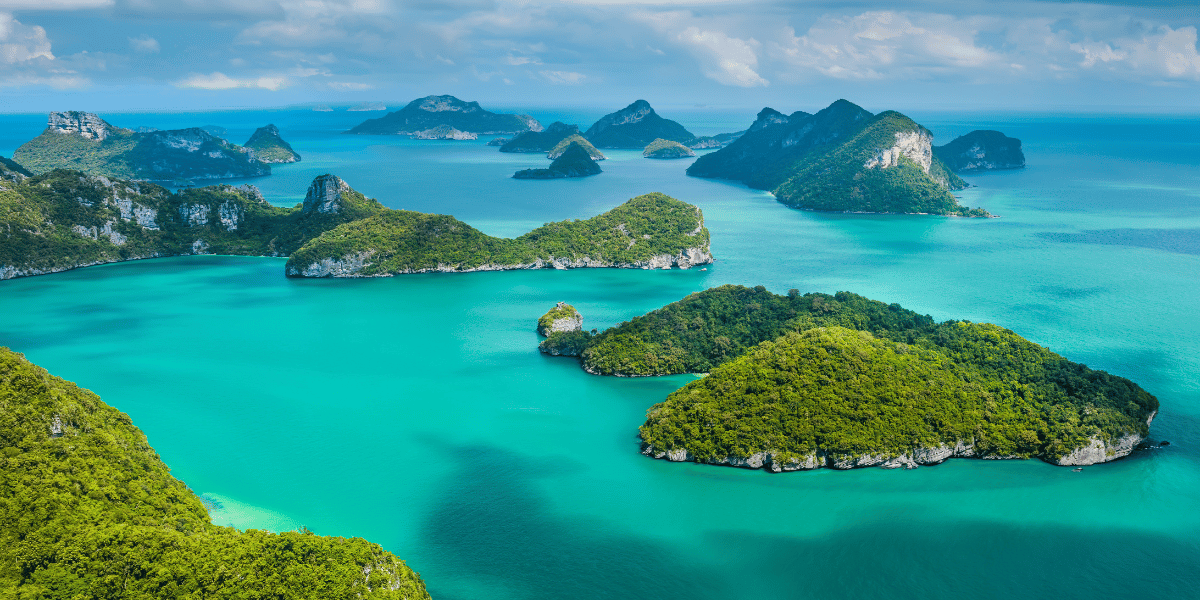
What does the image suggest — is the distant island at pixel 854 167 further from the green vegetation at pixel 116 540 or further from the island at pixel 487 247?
the green vegetation at pixel 116 540

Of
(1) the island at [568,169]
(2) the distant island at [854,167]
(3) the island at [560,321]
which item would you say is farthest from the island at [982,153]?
(3) the island at [560,321]

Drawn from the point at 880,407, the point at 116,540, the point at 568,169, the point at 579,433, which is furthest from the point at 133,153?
the point at 880,407

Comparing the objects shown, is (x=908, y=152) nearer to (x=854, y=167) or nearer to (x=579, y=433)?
(x=854, y=167)

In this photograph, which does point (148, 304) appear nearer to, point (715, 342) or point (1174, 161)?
point (715, 342)

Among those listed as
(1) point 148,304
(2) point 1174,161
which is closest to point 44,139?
(1) point 148,304

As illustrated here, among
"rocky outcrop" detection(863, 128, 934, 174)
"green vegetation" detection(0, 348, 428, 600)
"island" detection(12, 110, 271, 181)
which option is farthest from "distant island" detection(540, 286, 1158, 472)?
"island" detection(12, 110, 271, 181)
